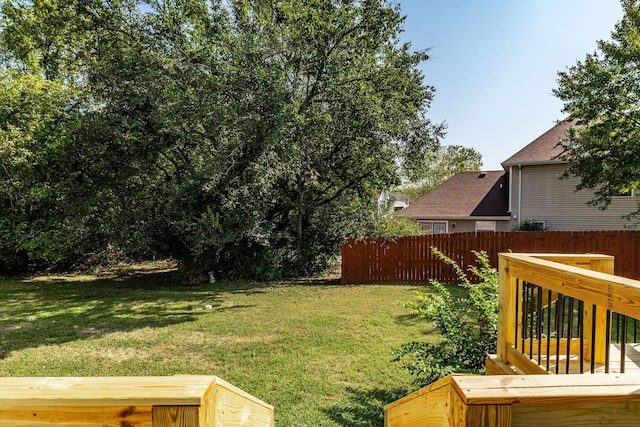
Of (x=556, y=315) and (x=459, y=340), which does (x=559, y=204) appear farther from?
(x=556, y=315)

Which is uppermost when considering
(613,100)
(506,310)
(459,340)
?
(613,100)

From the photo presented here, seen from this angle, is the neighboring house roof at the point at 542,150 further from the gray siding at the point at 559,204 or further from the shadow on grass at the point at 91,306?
the shadow on grass at the point at 91,306

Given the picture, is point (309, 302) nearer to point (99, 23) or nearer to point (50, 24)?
point (99, 23)

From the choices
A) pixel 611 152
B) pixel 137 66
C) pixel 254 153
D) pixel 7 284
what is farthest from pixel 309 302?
pixel 7 284

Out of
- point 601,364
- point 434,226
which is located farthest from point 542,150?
point 601,364

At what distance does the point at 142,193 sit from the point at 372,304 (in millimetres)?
7198

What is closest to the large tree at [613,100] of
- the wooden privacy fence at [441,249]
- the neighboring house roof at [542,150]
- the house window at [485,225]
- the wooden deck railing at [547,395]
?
the wooden privacy fence at [441,249]

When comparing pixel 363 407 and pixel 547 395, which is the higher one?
pixel 547 395

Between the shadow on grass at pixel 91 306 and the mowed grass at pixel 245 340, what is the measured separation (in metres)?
0.03

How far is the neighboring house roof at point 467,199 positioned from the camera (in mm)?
16391

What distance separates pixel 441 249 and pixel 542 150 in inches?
292

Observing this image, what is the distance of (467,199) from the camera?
1745 cm

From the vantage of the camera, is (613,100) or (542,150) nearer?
(613,100)

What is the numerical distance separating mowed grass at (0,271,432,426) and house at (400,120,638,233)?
887cm
